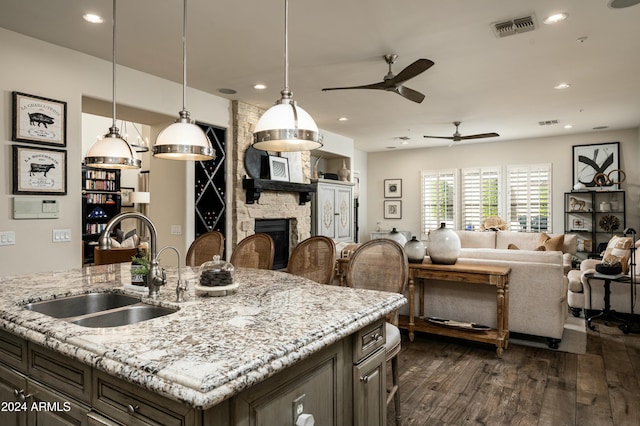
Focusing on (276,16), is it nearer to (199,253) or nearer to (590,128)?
(199,253)

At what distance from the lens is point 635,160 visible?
299 inches


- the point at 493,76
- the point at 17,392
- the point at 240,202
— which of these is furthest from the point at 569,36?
the point at 17,392

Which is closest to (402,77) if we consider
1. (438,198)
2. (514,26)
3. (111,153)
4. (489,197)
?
(514,26)

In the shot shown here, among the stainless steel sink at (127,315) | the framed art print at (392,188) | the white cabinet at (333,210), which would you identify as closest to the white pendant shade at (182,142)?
the stainless steel sink at (127,315)

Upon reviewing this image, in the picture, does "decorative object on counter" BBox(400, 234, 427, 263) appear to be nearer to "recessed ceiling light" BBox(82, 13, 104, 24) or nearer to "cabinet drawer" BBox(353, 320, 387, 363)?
"cabinet drawer" BBox(353, 320, 387, 363)

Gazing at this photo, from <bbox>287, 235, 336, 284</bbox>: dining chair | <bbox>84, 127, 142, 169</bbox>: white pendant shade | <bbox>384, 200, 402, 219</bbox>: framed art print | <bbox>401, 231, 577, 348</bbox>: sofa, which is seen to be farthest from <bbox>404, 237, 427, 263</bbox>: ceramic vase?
<bbox>384, 200, 402, 219</bbox>: framed art print

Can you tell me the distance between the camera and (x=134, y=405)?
106 centimetres

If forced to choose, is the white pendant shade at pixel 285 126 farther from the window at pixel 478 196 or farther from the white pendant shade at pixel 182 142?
the window at pixel 478 196

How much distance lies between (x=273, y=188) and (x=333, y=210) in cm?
221

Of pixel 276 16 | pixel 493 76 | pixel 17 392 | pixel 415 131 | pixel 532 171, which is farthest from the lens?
pixel 532 171

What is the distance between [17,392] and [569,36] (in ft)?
14.7

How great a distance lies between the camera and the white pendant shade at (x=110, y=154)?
2.61m

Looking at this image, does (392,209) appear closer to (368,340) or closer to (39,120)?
(39,120)

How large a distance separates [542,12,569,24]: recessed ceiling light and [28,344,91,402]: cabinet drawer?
381 centimetres
